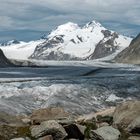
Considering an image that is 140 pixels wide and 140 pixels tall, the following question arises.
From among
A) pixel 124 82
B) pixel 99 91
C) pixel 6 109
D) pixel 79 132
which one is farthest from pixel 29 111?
pixel 124 82

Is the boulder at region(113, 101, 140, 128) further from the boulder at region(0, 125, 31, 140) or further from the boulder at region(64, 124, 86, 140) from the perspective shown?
the boulder at region(0, 125, 31, 140)

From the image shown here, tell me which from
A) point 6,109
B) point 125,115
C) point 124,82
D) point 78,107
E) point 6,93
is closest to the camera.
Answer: point 125,115

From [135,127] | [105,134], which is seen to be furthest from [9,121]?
[135,127]

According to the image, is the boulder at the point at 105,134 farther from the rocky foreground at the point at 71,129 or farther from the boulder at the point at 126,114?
the boulder at the point at 126,114

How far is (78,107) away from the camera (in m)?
63.5

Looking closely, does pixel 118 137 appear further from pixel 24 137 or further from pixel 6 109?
pixel 6 109

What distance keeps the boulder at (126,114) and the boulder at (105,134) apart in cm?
302

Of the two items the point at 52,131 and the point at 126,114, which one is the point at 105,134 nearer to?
the point at 52,131

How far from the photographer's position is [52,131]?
28500 millimetres

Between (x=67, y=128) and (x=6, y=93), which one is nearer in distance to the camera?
(x=67, y=128)

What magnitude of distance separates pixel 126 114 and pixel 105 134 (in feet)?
19.1

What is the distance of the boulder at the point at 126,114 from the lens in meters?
33.7

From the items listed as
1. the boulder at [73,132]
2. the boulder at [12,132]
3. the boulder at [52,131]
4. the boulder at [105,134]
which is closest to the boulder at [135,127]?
the boulder at [105,134]

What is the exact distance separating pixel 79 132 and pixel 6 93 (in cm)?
4094
